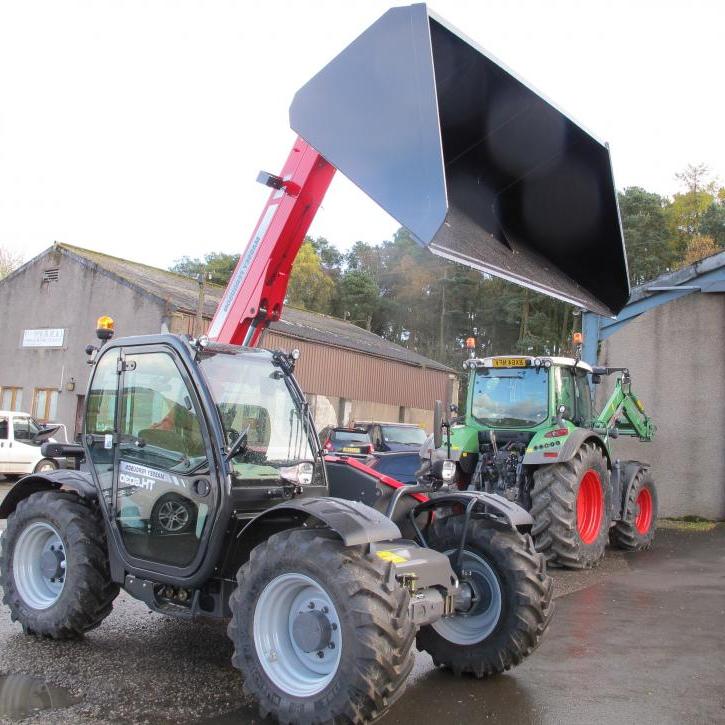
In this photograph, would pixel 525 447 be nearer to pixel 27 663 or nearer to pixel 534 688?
pixel 534 688

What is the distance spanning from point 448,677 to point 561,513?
400 centimetres

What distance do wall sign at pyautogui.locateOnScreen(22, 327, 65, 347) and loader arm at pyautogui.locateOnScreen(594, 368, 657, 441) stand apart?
2001 cm

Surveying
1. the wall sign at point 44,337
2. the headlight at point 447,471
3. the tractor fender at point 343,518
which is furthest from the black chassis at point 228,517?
the wall sign at point 44,337

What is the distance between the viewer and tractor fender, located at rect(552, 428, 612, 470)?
8.38 metres

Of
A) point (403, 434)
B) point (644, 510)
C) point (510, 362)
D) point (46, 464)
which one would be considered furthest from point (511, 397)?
point (46, 464)

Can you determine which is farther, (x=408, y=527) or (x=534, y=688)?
(x=408, y=527)

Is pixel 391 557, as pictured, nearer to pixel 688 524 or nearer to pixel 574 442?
pixel 574 442

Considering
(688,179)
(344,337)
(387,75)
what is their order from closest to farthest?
(387,75), (344,337), (688,179)

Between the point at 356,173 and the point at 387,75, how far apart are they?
577 mm

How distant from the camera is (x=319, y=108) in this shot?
4.70m

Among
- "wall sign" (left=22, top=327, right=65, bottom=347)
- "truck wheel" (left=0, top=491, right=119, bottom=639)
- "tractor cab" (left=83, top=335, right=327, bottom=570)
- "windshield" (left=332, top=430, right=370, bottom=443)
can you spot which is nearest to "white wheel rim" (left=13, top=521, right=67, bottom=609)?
"truck wheel" (left=0, top=491, right=119, bottom=639)

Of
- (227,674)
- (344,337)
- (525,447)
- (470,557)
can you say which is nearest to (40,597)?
(227,674)

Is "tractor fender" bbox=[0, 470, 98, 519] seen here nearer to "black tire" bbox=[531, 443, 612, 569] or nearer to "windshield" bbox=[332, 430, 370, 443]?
"black tire" bbox=[531, 443, 612, 569]

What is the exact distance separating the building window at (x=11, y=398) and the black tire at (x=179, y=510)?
24.3m
